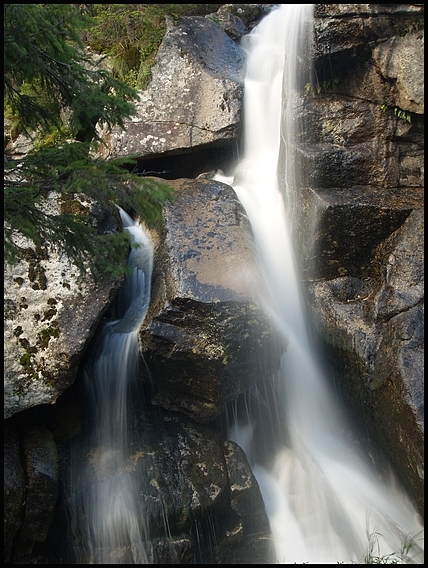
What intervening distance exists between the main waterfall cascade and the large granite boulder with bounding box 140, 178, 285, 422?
490mm

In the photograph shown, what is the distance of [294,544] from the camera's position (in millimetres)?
5590

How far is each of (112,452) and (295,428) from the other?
2627 mm

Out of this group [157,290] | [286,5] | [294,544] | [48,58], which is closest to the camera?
[48,58]

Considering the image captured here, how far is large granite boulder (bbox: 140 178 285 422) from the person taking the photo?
5.61 metres

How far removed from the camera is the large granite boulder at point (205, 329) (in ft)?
18.4

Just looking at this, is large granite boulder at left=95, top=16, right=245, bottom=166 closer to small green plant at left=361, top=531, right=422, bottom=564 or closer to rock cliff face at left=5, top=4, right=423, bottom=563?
rock cliff face at left=5, top=4, right=423, bottom=563

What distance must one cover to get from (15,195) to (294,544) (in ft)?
16.8

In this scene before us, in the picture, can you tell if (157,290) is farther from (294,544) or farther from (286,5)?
(286,5)

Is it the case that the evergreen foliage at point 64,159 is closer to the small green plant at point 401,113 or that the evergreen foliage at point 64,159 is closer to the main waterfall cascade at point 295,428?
the main waterfall cascade at point 295,428

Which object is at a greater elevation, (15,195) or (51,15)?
(51,15)

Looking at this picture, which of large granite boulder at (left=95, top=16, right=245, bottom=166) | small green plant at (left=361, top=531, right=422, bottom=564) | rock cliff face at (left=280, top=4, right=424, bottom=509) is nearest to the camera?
small green plant at (left=361, top=531, right=422, bottom=564)

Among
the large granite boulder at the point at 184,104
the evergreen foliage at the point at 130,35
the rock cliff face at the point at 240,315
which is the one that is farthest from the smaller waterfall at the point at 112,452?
the evergreen foliage at the point at 130,35

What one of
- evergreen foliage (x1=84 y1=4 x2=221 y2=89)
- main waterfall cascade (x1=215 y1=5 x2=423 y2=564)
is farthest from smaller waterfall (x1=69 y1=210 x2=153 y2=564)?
evergreen foliage (x1=84 y1=4 x2=221 y2=89)

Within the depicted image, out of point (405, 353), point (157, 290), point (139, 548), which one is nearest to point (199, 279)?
point (157, 290)
